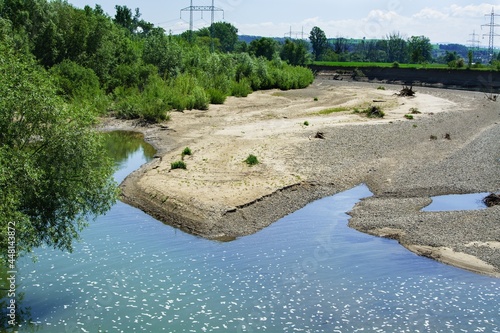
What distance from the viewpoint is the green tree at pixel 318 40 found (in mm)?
175875

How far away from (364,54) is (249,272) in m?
178

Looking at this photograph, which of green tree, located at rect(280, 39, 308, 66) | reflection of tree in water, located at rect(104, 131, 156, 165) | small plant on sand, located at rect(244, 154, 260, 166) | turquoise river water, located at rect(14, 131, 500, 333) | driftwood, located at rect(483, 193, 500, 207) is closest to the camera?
turquoise river water, located at rect(14, 131, 500, 333)

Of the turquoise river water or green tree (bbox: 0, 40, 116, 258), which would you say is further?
the turquoise river water

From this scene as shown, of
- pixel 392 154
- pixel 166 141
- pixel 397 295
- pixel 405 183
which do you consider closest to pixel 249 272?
pixel 397 295

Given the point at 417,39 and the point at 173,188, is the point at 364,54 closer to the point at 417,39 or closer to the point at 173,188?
the point at 417,39

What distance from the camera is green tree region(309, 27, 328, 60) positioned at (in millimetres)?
175875

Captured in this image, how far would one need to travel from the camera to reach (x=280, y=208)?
25797 millimetres

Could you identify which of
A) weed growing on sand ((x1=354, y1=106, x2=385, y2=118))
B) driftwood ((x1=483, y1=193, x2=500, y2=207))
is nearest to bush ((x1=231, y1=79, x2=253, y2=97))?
weed growing on sand ((x1=354, y1=106, x2=385, y2=118))

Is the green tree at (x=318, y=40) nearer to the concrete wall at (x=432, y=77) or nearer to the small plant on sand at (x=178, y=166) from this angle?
the concrete wall at (x=432, y=77)

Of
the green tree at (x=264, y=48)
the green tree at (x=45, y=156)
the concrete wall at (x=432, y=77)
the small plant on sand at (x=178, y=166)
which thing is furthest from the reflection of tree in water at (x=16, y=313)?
the green tree at (x=264, y=48)

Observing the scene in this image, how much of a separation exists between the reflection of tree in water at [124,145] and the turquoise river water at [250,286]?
1453cm

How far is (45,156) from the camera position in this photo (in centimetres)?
1623

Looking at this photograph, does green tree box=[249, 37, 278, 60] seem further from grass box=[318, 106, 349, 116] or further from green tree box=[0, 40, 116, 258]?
green tree box=[0, 40, 116, 258]

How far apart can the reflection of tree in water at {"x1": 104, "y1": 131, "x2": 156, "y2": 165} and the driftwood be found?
64.8 feet
